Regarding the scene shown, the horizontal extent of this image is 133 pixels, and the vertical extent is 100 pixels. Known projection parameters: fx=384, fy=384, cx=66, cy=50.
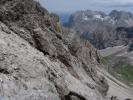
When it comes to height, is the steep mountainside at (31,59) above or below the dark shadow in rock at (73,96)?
above

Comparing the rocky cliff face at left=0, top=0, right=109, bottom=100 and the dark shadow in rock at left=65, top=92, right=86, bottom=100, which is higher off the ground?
the rocky cliff face at left=0, top=0, right=109, bottom=100

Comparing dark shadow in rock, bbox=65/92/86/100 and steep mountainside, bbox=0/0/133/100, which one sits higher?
steep mountainside, bbox=0/0/133/100

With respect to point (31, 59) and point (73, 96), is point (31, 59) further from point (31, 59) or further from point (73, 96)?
point (73, 96)

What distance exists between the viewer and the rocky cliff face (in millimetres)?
30250

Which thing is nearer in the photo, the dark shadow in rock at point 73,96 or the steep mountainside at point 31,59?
the steep mountainside at point 31,59

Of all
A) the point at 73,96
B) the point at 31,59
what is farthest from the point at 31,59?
the point at 73,96

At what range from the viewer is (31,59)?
34000mm

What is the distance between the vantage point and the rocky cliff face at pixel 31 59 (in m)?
30.2

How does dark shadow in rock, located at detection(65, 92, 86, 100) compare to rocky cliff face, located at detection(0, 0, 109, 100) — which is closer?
rocky cliff face, located at detection(0, 0, 109, 100)

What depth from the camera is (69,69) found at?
4612 cm

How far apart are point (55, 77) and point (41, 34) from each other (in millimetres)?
7668

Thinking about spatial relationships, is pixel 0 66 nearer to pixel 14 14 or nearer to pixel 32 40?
pixel 32 40

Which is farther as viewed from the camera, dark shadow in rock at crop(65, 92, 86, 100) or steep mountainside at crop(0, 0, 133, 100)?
dark shadow in rock at crop(65, 92, 86, 100)

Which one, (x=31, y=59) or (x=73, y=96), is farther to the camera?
(x=73, y=96)
